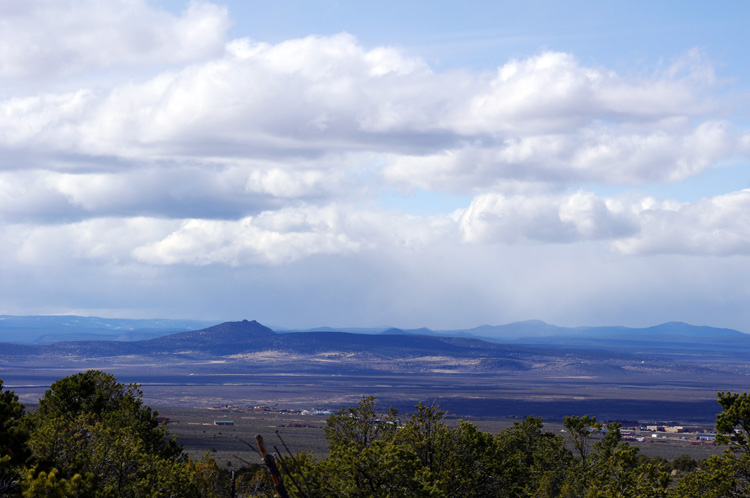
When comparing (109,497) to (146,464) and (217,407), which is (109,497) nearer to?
(146,464)

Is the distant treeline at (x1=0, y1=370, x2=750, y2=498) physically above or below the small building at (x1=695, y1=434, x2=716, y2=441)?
above

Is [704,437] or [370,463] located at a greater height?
[370,463]

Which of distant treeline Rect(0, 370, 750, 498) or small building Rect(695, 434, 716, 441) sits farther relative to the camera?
small building Rect(695, 434, 716, 441)

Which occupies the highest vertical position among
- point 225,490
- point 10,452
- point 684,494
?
point 10,452

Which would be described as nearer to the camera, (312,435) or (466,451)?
(466,451)

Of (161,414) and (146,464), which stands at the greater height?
(146,464)

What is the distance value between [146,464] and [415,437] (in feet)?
33.9

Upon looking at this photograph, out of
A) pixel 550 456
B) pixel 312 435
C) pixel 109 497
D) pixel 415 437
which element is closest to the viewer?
pixel 109 497

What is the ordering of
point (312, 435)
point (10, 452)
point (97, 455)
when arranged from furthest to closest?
1. point (312, 435)
2. point (97, 455)
3. point (10, 452)

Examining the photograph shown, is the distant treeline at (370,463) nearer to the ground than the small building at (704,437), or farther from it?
farther from it

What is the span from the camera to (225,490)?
48.6 metres

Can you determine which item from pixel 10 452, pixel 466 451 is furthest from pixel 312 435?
→ pixel 10 452

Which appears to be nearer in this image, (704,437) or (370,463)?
(370,463)

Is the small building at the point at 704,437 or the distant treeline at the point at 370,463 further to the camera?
the small building at the point at 704,437
